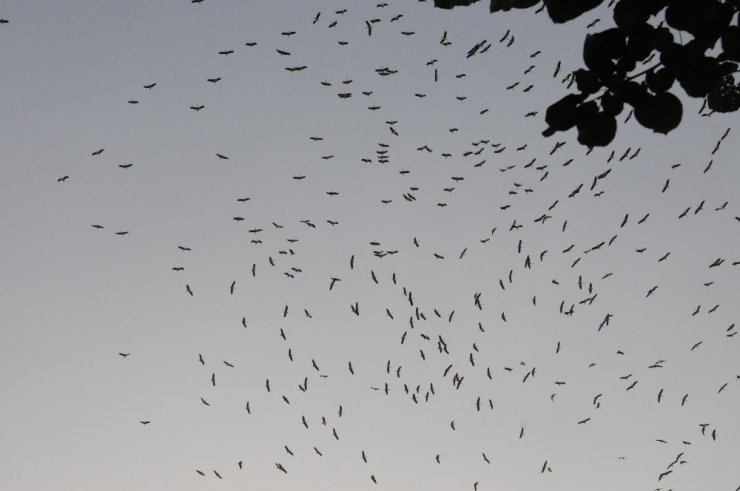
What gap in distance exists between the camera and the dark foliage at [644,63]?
3.30 m

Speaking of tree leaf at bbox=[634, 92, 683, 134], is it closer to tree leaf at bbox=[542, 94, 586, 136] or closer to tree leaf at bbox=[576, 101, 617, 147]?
tree leaf at bbox=[576, 101, 617, 147]

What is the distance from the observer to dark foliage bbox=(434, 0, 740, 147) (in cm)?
330

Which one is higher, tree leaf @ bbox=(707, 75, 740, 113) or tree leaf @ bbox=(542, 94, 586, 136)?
tree leaf @ bbox=(542, 94, 586, 136)

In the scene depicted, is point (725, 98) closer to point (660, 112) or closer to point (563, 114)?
point (660, 112)

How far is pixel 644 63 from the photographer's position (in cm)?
343

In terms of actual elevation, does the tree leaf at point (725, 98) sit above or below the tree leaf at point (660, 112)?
below

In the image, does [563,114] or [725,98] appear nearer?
[563,114]

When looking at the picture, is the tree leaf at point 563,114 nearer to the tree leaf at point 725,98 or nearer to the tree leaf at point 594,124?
the tree leaf at point 594,124

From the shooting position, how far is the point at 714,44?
133 inches

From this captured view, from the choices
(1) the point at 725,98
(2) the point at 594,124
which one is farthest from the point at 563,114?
(1) the point at 725,98

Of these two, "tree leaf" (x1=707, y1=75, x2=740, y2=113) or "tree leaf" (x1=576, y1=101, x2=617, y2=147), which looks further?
"tree leaf" (x1=707, y1=75, x2=740, y2=113)

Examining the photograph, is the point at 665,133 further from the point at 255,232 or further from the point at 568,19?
the point at 255,232

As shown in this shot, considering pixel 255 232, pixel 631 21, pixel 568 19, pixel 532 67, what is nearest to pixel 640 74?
pixel 631 21

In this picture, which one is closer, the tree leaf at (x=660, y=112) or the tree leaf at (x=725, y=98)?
the tree leaf at (x=660, y=112)
